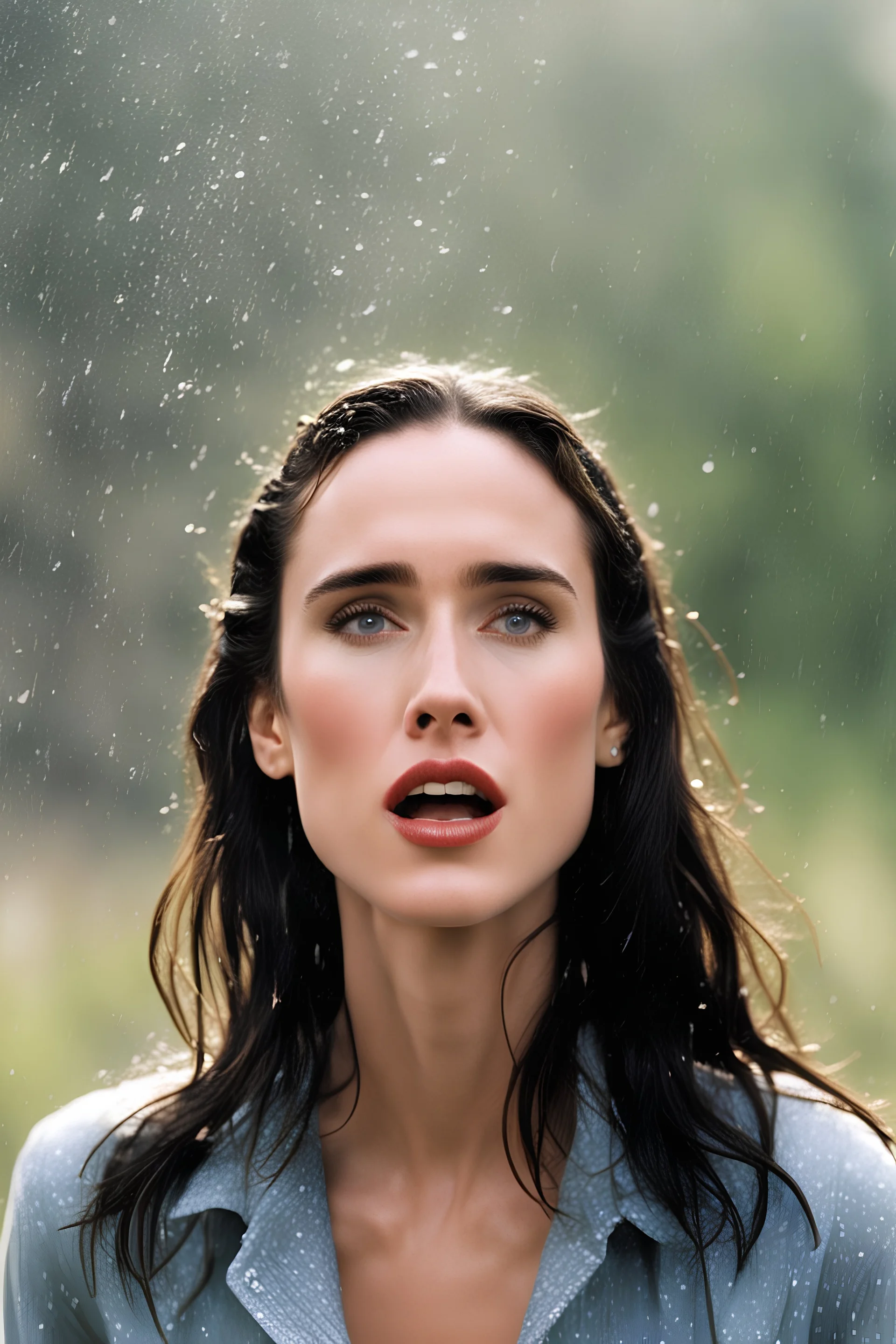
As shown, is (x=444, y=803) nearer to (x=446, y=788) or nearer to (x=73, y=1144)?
(x=446, y=788)

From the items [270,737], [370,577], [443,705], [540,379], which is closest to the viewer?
[443,705]

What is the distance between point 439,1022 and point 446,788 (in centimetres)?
39

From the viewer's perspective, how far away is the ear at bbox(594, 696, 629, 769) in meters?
2.16

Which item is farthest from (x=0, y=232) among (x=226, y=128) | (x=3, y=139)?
(x=226, y=128)

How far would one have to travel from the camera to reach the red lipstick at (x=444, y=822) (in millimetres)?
1889

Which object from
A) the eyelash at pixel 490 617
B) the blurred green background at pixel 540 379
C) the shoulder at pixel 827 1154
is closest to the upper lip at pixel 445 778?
the eyelash at pixel 490 617

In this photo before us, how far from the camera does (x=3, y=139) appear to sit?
25.5 feet

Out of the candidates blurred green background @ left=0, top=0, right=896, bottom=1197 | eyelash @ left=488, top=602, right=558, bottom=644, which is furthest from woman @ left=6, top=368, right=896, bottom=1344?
blurred green background @ left=0, top=0, right=896, bottom=1197

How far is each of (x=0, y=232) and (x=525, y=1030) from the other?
20.4 ft

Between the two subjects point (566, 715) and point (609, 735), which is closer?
point (566, 715)

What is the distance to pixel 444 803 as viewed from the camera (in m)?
1.93

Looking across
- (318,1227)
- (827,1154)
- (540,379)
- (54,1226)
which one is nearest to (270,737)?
(318,1227)

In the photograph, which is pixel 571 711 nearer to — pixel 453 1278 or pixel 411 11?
pixel 453 1278

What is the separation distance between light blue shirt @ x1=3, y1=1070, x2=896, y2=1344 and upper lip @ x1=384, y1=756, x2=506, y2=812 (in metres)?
0.51
